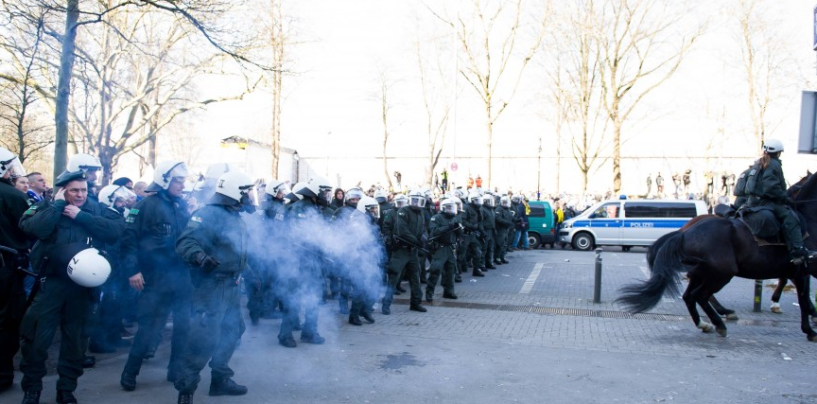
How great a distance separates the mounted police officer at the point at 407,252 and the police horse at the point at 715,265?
3.29m

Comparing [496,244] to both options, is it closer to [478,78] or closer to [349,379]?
[349,379]

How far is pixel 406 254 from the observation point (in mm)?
10000

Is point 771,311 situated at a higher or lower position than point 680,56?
lower

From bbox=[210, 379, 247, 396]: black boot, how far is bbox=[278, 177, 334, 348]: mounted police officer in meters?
1.91

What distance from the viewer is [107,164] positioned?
19.6 meters

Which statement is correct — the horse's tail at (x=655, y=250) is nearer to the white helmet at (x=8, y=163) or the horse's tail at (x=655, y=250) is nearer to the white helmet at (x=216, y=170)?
the white helmet at (x=216, y=170)

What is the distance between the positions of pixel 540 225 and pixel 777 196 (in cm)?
1462

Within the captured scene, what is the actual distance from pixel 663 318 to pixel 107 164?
17.3m

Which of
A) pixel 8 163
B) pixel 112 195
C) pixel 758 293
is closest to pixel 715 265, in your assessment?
pixel 758 293

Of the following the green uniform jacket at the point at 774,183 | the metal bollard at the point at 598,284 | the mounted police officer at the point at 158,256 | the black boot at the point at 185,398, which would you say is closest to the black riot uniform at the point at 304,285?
the mounted police officer at the point at 158,256

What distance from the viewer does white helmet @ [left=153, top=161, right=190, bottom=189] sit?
6.02 metres

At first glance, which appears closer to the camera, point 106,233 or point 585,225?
point 106,233

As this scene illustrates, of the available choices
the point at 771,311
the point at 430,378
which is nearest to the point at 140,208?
the point at 430,378

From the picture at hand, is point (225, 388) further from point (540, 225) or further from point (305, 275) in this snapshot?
point (540, 225)
